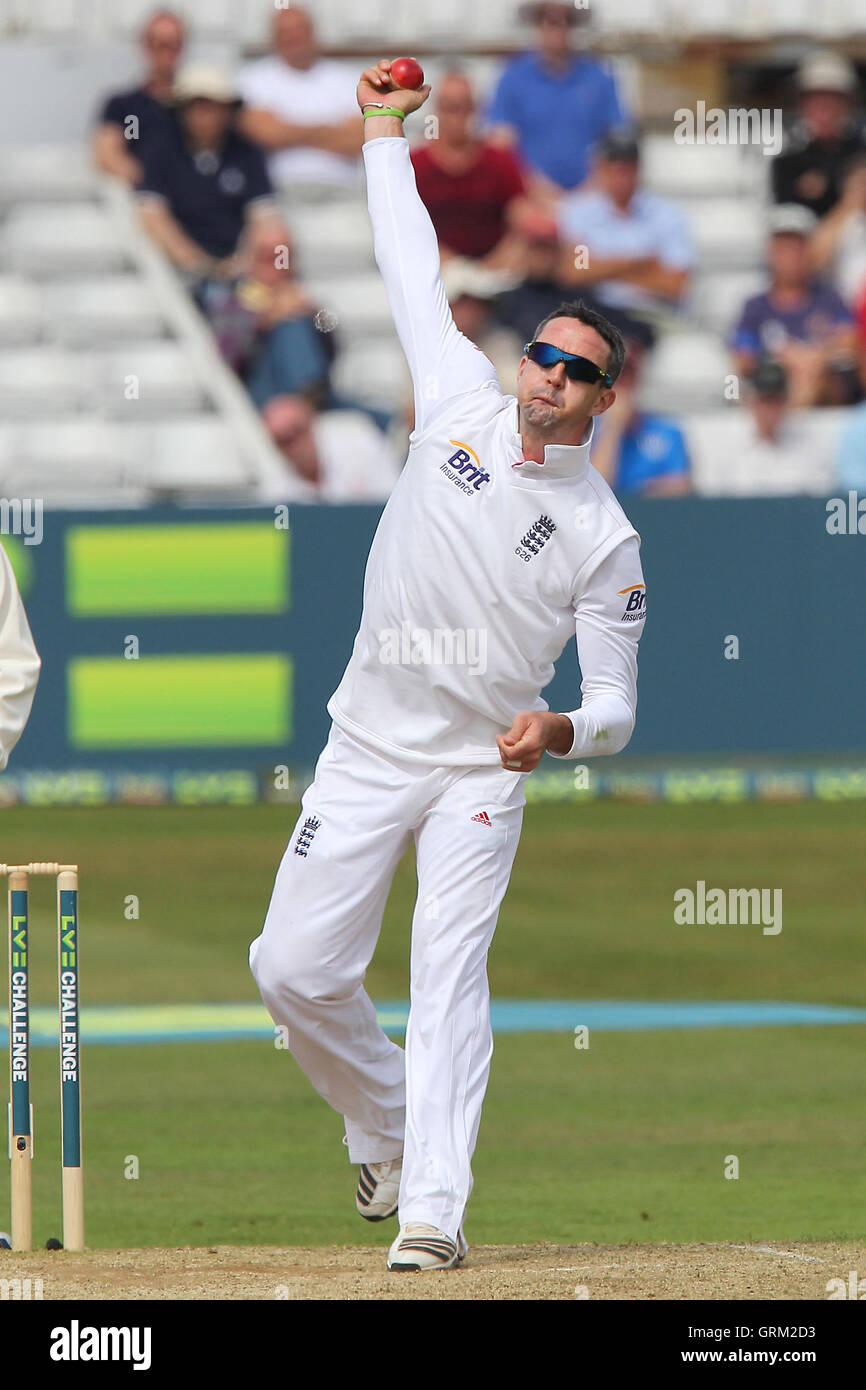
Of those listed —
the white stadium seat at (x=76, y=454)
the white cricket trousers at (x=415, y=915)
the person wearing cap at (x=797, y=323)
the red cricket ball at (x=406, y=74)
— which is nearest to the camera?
the white cricket trousers at (x=415, y=915)

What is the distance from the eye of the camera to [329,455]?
16.8 meters

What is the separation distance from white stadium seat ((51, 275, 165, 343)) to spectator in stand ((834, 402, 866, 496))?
5505 millimetres

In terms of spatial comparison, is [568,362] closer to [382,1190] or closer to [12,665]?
[12,665]

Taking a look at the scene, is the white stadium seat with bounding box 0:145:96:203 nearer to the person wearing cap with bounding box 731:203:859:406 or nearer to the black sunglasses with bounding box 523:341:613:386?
the person wearing cap with bounding box 731:203:859:406

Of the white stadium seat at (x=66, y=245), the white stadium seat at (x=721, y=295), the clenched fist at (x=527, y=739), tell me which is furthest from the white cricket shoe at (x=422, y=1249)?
the white stadium seat at (x=66, y=245)

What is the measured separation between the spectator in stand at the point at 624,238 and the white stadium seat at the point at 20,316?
13.9 ft

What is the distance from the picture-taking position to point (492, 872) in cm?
600

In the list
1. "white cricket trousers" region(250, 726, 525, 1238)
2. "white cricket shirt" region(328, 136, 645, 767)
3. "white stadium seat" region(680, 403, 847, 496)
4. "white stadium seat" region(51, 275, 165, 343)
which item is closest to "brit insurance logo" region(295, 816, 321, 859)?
"white cricket trousers" region(250, 726, 525, 1238)

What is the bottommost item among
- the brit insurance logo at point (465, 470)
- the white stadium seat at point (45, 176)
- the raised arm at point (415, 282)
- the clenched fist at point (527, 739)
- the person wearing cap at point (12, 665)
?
the clenched fist at point (527, 739)

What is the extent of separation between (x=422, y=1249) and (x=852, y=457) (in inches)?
480

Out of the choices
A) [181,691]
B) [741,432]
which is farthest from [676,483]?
[181,691]

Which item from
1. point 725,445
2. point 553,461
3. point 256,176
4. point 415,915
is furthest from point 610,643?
point 256,176

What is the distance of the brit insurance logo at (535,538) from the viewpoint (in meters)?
5.96

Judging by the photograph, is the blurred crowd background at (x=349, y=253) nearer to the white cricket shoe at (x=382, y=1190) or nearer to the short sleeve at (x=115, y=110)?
the short sleeve at (x=115, y=110)
